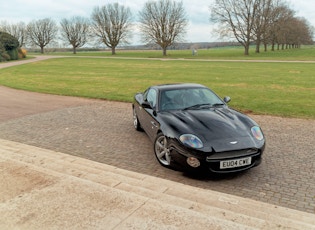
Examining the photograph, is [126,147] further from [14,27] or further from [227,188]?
[14,27]

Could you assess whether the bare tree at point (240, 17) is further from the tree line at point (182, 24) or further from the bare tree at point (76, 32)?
the bare tree at point (76, 32)

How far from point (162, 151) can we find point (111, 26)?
63.9 meters

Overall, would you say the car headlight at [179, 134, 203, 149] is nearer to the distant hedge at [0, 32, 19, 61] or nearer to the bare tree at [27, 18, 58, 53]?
the distant hedge at [0, 32, 19, 61]

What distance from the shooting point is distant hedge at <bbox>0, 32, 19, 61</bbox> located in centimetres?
4157

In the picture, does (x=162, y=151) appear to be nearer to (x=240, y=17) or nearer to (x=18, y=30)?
(x=240, y=17)

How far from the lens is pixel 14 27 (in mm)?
79062

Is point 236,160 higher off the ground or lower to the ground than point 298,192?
higher

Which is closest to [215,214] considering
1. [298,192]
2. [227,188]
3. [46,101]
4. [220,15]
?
[227,188]

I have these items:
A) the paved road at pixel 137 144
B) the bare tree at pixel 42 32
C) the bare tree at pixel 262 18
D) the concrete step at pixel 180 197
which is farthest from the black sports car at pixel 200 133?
the bare tree at pixel 42 32

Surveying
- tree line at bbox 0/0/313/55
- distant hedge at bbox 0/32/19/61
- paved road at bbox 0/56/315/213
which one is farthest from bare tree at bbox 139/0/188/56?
paved road at bbox 0/56/315/213

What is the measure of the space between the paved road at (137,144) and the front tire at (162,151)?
13 cm

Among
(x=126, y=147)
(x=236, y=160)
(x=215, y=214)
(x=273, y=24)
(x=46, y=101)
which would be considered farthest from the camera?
(x=273, y=24)

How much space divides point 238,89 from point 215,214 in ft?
37.5

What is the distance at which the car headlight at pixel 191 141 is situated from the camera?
4.25 metres
